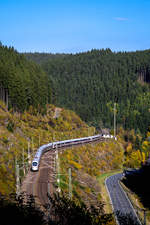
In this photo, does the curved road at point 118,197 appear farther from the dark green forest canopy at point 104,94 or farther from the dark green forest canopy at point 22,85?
the dark green forest canopy at point 104,94

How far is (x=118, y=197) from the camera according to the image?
5741cm

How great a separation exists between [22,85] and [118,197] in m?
41.6

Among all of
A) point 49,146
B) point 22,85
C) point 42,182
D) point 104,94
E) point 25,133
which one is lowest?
point 42,182

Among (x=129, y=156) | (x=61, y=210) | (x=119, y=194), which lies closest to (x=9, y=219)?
(x=61, y=210)

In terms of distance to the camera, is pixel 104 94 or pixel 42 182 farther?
pixel 104 94

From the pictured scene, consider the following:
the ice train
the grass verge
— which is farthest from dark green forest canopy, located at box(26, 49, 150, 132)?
the grass verge

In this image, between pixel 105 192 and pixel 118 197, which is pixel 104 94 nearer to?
pixel 105 192

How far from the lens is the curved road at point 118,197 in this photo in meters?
47.6

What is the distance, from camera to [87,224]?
14828mm

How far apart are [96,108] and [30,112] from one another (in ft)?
206

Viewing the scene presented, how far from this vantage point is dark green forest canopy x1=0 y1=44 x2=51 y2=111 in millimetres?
82688

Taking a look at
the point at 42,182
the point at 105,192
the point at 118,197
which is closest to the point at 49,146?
the point at 105,192

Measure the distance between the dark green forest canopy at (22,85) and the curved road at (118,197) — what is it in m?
31.2

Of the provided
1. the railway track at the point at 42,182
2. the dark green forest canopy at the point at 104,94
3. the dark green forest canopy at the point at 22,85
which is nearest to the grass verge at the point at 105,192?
the railway track at the point at 42,182
